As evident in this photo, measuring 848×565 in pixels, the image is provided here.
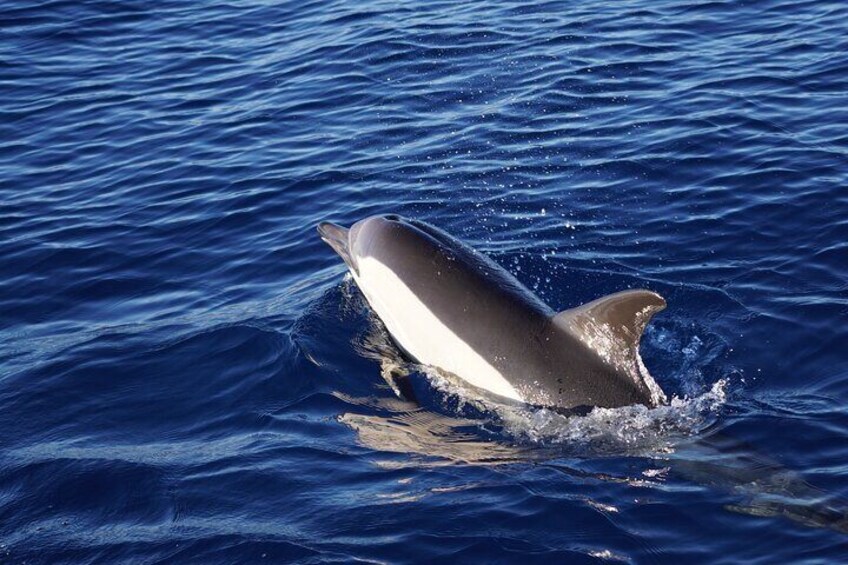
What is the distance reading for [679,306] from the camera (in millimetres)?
11047

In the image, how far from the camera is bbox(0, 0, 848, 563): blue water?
8.19 metres

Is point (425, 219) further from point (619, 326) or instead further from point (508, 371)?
point (619, 326)

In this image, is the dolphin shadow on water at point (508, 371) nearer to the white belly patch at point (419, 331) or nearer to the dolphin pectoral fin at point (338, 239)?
the white belly patch at point (419, 331)

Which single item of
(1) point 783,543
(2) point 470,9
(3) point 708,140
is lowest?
(1) point 783,543

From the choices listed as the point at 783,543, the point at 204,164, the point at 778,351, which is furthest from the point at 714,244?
the point at 204,164

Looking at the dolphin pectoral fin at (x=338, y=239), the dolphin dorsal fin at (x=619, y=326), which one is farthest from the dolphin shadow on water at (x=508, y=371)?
the dolphin pectoral fin at (x=338, y=239)

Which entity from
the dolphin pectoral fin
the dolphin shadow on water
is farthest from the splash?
the dolphin pectoral fin

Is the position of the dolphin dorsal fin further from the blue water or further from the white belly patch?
the white belly patch

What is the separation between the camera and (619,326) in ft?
28.6

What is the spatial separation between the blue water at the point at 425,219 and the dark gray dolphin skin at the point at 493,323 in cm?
21

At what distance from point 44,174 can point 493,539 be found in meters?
10.3

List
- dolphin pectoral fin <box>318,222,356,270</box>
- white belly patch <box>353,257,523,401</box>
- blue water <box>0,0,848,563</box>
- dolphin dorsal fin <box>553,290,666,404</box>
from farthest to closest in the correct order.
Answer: dolphin pectoral fin <box>318,222,356,270</box> < white belly patch <box>353,257,523,401</box> < dolphin dorsal fin <box>553,290,666,404</box> < blue water <box>0,0,848,563</box>

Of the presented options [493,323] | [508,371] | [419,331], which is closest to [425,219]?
[419,331]

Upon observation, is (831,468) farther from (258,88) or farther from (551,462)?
(258,88)
